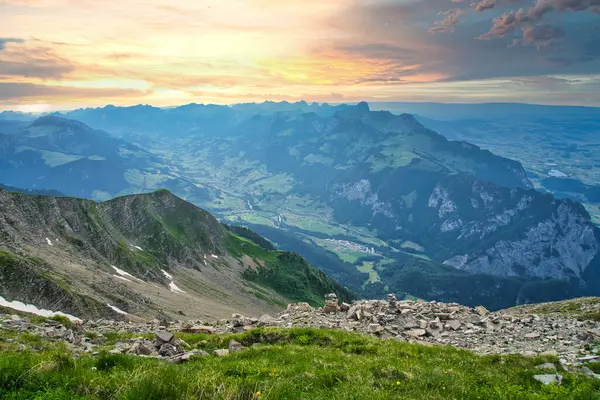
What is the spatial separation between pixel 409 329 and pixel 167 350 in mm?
19052

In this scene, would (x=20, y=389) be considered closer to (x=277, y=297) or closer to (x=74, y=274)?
(x=74, y=274)

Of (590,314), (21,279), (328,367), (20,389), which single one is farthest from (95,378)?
(21,279)

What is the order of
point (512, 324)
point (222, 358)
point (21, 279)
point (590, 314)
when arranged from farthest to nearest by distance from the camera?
1. point (21, 279)
2. point (590, 314)
3. point (512, 324)
4. point (222, 358)

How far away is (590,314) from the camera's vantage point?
3403 cm

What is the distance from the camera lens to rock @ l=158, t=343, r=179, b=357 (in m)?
18.8

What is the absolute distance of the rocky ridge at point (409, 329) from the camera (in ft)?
71.1

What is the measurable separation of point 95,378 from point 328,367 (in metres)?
8.39

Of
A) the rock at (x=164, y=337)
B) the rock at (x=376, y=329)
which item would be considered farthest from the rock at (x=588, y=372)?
the rock at (x=164, y=337)

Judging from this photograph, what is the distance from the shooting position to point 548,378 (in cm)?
1516

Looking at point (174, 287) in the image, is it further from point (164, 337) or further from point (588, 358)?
point (588, 358)

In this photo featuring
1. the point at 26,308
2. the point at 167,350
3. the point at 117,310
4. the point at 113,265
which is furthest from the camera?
the point at 113,265

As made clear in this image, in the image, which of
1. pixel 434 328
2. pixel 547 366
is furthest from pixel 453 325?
pixel 547 366

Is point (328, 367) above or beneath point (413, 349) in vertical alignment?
above

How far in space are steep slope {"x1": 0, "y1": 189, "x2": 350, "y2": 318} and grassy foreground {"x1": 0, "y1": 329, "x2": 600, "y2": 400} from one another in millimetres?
51168
